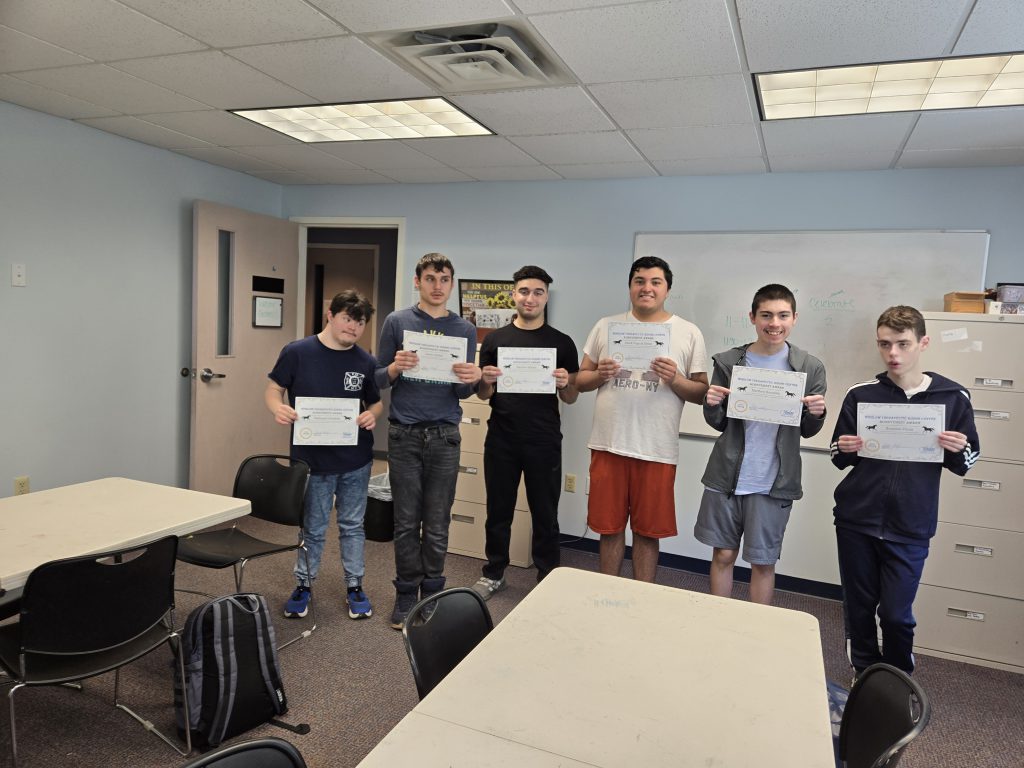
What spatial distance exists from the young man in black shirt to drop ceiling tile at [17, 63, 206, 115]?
6.18ft

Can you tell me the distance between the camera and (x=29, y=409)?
3.65m

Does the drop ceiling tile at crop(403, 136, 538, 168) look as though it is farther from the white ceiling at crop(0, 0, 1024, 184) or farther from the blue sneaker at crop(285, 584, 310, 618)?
the blue sneaker at crop(285, 584, 310, 618)

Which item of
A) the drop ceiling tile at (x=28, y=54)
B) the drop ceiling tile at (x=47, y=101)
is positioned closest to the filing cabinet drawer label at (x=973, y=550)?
the drop ceiling tile at (x=28, y=54)

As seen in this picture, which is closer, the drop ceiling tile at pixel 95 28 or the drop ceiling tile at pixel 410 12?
the drop ceiling tile at pixel 410 12

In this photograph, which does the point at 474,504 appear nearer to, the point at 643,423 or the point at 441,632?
the point at 643,423

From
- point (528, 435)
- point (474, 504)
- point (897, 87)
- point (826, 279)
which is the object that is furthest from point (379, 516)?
point (897, 87)

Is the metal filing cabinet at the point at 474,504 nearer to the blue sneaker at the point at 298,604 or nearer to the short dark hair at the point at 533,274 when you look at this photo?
the short dark hair at the point at 533,274

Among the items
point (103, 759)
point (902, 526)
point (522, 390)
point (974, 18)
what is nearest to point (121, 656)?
point (103, 759)

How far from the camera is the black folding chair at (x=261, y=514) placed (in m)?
2.78

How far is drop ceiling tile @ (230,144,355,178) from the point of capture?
13.5 feet

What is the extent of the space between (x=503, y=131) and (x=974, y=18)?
2027 millimetres

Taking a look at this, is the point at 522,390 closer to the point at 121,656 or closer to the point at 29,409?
the point at 121,656

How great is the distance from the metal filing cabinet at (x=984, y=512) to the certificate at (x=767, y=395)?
3.30 ft

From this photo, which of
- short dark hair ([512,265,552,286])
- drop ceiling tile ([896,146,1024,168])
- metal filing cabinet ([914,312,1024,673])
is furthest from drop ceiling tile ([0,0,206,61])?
metal filing cabinet ([914,312,1024,673])
